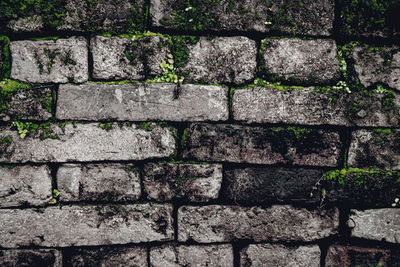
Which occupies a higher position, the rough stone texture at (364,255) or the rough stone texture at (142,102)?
the rough stone texture at (142,102)

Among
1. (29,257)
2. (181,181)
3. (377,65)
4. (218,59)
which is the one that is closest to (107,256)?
(29,257)

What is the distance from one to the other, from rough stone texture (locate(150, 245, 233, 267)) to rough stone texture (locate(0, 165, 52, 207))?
2.77ft

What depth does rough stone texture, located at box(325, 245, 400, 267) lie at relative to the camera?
1.78 metres

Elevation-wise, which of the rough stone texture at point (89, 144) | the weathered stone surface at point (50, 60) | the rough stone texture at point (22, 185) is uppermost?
the weathered stone surface at point (50, 60)

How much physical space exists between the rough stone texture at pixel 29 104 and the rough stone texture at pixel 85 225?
0.61 metres

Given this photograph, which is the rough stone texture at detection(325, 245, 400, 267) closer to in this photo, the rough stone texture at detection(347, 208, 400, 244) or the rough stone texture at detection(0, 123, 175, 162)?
the rough stone texture at detection(347, 208, 400, 244)

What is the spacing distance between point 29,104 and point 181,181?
1.10 m

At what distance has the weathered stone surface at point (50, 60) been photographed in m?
1.65

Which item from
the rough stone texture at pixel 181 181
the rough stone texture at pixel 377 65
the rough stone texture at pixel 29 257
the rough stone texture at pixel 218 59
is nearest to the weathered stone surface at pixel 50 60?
the rough stone texture at pixel 218 59

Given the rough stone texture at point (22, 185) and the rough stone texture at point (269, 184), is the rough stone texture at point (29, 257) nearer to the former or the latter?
the rough stone texture at point (22, 185)

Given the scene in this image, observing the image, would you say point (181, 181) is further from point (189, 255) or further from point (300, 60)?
point (300, 60)

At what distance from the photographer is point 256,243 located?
1.77 m

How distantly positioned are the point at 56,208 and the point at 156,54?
121cm

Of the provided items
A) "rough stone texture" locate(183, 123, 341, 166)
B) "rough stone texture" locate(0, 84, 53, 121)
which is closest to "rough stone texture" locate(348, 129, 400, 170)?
"rough stone texture" locate(183, 123, 341, 166)
